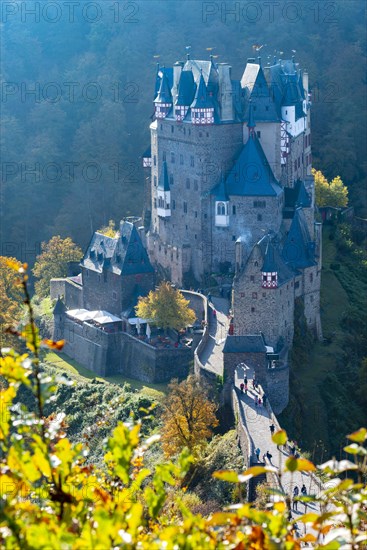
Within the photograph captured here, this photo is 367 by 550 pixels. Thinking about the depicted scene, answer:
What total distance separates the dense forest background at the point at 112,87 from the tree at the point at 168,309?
31.4 metres

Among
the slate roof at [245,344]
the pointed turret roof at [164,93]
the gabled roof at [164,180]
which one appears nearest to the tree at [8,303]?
the gabled roof at [164,180]

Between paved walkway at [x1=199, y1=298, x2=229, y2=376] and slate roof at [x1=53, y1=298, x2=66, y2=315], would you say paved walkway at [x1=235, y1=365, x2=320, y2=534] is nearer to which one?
paved walkway at [x1=199, y1=298, x2=229, y2=376]

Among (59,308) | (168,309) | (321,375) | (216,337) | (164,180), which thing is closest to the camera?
(216,337)

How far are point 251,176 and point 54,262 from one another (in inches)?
603

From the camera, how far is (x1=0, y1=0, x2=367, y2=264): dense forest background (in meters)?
90.6

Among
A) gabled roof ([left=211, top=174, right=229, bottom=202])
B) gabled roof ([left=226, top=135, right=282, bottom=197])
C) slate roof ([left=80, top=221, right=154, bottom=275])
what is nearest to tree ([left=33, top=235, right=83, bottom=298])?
slate roof ([left=80, top=221, right=154, bottom=275])

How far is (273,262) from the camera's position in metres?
49.9

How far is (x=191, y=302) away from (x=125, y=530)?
4431cm

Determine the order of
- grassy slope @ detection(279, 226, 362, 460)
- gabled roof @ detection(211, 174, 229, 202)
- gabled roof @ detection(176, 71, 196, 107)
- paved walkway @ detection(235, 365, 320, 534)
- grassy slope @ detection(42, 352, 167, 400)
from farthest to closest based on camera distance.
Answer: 1. gabled roof @ detection(176, 71, 196, 107)
2. gabled roof @ detection(211, 174, 229, 202)
3. grassy slope @ detection(42, 352, 167, 400)
4. grassy slope @ detection(279, 226, 362, 460)
5. paved walkway @ detection(235, 365, 320, 534)

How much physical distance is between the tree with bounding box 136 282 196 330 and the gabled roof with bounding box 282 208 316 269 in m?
5.38

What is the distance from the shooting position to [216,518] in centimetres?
1295

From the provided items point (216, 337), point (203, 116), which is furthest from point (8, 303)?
point (203, 116)

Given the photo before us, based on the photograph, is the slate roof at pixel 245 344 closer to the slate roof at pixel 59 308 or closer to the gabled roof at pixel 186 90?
the slate roof at pixel 59 308

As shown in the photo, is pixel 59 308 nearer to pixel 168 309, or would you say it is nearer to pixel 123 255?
pixel 123 255
